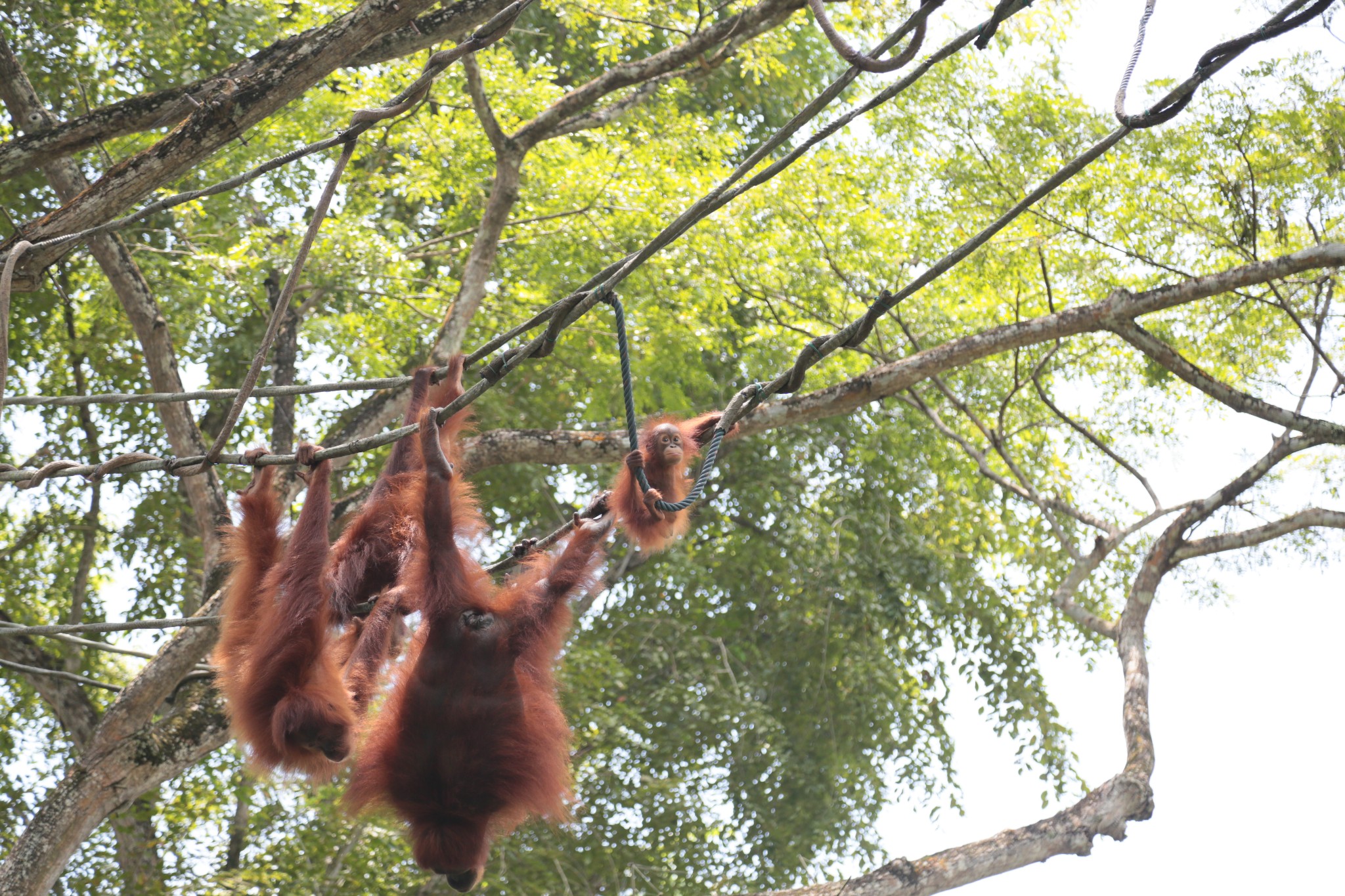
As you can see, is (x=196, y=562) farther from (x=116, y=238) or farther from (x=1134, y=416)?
(x=1134, y=416)

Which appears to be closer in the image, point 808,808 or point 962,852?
point 962,852

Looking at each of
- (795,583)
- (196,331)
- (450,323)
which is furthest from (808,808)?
(196,331)

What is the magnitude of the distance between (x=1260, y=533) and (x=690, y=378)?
4558 millimetres

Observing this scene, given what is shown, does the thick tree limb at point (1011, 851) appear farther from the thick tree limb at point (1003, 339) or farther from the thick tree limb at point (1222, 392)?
the thick tree limb at point (1003, 339)

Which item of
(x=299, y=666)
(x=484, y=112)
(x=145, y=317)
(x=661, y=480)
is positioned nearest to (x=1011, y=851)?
(x=661, y=480)

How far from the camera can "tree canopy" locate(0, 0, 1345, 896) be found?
23.0 feet

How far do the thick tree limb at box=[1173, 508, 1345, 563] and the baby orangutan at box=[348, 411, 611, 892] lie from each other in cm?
497

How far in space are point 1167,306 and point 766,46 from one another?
147 inches

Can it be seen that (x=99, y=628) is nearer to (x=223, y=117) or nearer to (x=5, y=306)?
(x=5, y=306)

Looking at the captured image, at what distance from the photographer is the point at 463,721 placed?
3.32 meters

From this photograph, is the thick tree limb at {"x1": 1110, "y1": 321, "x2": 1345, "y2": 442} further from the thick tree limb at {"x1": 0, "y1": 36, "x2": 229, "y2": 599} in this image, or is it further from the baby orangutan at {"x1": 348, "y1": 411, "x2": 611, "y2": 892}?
the thick tree limb at {"x1": 0, "y1": 36, "x2": 229, "y2": 599}

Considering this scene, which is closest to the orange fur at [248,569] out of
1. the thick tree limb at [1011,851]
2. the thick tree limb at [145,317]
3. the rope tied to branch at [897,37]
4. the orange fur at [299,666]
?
the orange fur at [299,666]

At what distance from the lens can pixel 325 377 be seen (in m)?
10.8

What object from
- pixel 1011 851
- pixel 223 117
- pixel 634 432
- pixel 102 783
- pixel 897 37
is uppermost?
pixel 223 117
